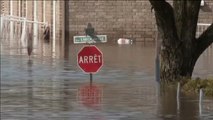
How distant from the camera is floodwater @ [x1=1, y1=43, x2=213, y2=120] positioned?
12.4m

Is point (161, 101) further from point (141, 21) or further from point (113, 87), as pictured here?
point (141, 21)

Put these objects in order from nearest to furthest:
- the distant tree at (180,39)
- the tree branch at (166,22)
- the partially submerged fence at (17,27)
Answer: the tree branch at (166,22) → the distant tree at (180,39) → the partially submerged fence at (17,27)

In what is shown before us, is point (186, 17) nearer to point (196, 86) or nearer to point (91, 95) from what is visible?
point (196, 86)

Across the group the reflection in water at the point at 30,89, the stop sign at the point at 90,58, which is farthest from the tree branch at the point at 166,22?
the reflection in water at the point at 30,89

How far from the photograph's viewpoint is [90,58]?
16.7 metres

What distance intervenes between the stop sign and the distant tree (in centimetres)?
135

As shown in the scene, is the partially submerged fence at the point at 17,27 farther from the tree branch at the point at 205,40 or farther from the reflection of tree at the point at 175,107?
the reflection of tree at the point at 175,107

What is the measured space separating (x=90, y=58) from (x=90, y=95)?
175 centimetres

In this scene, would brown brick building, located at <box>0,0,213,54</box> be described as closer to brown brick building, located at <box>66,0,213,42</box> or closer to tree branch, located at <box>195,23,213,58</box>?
brown brick building, located at <box>66,0,213,42</box>

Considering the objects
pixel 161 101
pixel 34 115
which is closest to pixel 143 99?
pixel 161 101

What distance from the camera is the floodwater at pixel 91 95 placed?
40.5 feet

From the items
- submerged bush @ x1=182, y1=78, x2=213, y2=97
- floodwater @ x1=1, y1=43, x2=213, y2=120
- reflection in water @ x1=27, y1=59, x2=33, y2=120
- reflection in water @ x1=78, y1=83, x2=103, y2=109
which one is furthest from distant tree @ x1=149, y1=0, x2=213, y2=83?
reflection in water @ x1=27, y1=59, x2=33, y2=120

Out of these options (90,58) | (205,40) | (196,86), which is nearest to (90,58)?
(90,58)

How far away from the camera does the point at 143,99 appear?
14523 mm
